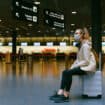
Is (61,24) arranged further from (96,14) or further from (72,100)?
(72,100)

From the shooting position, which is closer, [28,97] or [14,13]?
[28,97]

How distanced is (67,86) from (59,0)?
17920 mm

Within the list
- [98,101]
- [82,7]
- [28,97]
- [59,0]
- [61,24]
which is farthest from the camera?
[82,7]

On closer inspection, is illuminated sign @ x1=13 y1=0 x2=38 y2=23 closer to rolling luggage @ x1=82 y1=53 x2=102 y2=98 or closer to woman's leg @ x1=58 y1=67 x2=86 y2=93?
rolling luggage @ x1=82 y1=53 x2=102 y2=98

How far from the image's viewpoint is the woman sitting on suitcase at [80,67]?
9.06 metres

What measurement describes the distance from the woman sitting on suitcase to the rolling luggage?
229 mm

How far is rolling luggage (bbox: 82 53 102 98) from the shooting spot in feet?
31.1

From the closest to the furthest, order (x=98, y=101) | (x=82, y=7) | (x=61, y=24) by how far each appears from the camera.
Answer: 1. (x=98, y=101)
2. (x=61, y=24)
3. (x=82, y=7)

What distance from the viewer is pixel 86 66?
30.4 feet

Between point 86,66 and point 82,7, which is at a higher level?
point 82,7

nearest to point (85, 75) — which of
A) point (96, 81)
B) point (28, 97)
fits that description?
point (96, 81)

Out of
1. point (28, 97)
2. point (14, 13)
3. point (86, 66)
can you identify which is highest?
point (14, 13)

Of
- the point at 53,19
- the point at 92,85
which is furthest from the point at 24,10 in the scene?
the point at 92,85

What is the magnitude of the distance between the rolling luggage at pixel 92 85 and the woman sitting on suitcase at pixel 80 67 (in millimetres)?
229
